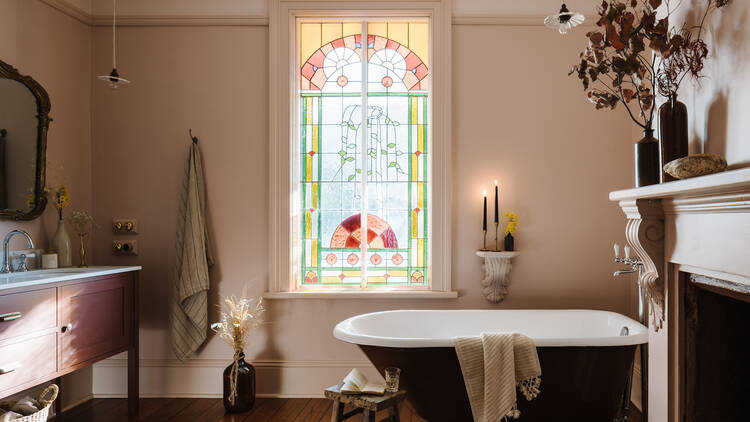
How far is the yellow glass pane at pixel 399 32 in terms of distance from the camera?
3.22 m

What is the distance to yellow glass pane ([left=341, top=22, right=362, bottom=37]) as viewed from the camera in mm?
3227

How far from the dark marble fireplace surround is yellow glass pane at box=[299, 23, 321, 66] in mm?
2604

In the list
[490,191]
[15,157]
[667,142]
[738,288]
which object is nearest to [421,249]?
[490,191]

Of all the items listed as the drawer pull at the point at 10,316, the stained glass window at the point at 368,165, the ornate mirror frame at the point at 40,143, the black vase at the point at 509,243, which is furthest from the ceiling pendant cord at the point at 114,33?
the black vase at the point at 509,243

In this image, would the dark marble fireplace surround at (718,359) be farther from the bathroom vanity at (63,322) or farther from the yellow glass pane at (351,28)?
the bathroom vanity at (63,322)

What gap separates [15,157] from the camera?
2.58m

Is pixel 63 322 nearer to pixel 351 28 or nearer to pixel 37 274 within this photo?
pixel 37 274

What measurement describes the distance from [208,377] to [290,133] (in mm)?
1691

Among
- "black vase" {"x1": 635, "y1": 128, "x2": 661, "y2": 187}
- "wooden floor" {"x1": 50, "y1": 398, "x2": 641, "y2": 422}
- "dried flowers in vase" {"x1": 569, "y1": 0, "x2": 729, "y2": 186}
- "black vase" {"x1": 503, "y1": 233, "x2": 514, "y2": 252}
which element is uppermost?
"dried flowers in vase" {"x1": 569, "y1": 0, "x2": 729, "y2": 186}

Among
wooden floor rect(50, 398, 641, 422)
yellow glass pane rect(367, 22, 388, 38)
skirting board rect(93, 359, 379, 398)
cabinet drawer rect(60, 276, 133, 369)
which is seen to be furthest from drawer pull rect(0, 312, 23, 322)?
yellow glass pane rect(367, 22, 388, 38)

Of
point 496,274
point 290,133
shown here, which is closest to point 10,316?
point 290,133

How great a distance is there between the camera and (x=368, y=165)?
10.5 ft

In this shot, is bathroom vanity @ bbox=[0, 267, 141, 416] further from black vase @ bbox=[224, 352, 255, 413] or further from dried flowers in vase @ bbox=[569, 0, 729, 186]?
dried flowers in vase @ bbox=[569, 0, 729, 186]

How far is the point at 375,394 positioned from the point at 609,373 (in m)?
1.12
